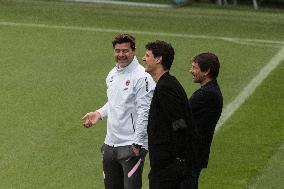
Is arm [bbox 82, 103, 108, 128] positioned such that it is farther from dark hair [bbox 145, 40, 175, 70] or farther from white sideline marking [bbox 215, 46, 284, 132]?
white sideline marking [bbox 215, 46, 284, 132]

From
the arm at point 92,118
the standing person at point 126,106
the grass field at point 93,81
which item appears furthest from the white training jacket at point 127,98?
the grass field at point 93,81

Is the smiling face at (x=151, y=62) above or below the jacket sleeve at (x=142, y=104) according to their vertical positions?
above

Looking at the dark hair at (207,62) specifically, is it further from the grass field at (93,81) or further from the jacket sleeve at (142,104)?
the grass field at (93,81)

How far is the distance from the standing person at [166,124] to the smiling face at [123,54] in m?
0.75

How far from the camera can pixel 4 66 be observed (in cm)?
1655

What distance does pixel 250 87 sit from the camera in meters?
16.3

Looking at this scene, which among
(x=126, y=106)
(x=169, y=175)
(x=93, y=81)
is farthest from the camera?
(x=93, y=81)

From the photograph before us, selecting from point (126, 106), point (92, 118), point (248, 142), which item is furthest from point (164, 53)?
point (248, 142)

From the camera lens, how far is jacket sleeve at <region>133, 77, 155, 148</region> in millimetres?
8586

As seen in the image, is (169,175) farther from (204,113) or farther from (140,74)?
(140,74)

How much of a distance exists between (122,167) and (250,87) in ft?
25.0

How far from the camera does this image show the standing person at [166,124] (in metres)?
7.82

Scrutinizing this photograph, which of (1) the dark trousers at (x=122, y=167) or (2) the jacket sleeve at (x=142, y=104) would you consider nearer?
(2) the jacket sleeve at (x=142, y=104)

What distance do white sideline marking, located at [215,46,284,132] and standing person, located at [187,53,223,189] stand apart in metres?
5.28
